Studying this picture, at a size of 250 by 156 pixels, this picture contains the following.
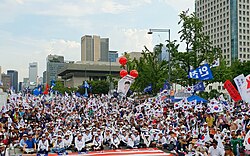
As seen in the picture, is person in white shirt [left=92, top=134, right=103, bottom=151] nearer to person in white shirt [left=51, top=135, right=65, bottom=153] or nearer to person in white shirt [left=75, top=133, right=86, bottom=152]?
person in white shirt [left=75, top=133, right=86, bottom=152]

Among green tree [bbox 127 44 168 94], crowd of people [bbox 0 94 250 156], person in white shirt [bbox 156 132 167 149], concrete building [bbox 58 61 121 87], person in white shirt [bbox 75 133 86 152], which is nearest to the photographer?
crowd of people [bbox 0 94 250 156]

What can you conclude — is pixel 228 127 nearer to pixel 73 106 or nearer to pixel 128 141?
pixel 128 141

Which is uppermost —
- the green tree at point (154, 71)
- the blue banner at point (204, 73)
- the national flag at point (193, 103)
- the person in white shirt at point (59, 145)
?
the green tree at point (154, 71)

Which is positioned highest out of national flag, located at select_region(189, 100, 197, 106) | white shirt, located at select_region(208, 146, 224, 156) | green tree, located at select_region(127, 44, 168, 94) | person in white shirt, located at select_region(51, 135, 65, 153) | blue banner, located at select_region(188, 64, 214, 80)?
green tree, located at select_region(127, 44, 168, 94)

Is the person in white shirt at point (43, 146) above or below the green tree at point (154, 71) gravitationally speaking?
below

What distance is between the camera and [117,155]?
12.8m

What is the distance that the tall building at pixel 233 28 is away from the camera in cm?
11725

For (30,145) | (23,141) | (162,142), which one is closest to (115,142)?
(162,142)

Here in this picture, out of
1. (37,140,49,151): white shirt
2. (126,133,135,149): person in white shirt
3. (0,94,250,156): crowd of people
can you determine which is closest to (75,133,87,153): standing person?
(0,94,250,156): crowd of people

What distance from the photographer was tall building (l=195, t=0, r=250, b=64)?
117250 millimetres

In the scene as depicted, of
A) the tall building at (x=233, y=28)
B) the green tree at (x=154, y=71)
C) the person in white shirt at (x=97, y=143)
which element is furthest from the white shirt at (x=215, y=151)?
the tall building at (x=233, y=28)

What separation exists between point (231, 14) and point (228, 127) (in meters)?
111

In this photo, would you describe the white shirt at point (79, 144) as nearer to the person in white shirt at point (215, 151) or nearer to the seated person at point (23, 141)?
the seated person at point (23, 141)

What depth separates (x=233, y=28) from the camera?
118 meters
